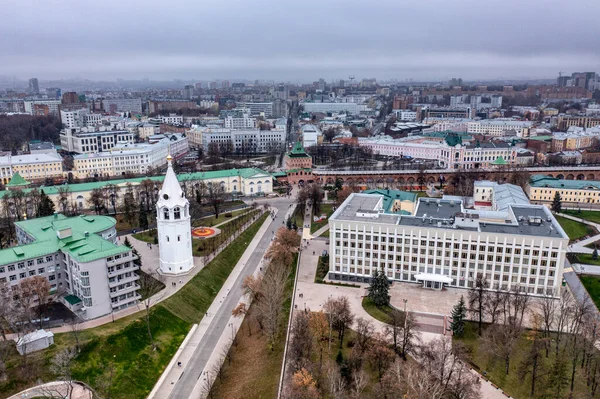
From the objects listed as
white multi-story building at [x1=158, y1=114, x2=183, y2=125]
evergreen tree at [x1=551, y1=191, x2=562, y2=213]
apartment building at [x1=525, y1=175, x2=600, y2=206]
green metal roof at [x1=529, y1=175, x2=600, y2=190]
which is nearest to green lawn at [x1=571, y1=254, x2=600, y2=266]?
evergreen tree at [x1=551, y1=191, x2=562, y2=213]

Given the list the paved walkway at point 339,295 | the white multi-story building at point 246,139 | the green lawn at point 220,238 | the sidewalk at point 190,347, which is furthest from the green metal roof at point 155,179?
the white multi-story building at point 246,139

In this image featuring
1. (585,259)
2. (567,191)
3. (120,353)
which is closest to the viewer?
(120,353)

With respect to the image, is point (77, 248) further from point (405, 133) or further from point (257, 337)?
point (405, 133)

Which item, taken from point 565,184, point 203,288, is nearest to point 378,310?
point 203,288

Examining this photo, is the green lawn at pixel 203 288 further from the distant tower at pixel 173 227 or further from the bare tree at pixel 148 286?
the distant tower at pixel 173 227

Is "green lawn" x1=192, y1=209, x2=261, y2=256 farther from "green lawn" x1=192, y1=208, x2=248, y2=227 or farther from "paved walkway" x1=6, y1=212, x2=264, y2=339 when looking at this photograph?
"green lawn" x1=192, y1=208, x2=248, y2=227

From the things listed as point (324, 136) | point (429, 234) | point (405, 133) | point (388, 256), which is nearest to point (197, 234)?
point (388, 256)

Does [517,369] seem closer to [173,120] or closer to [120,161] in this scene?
[120,161]
